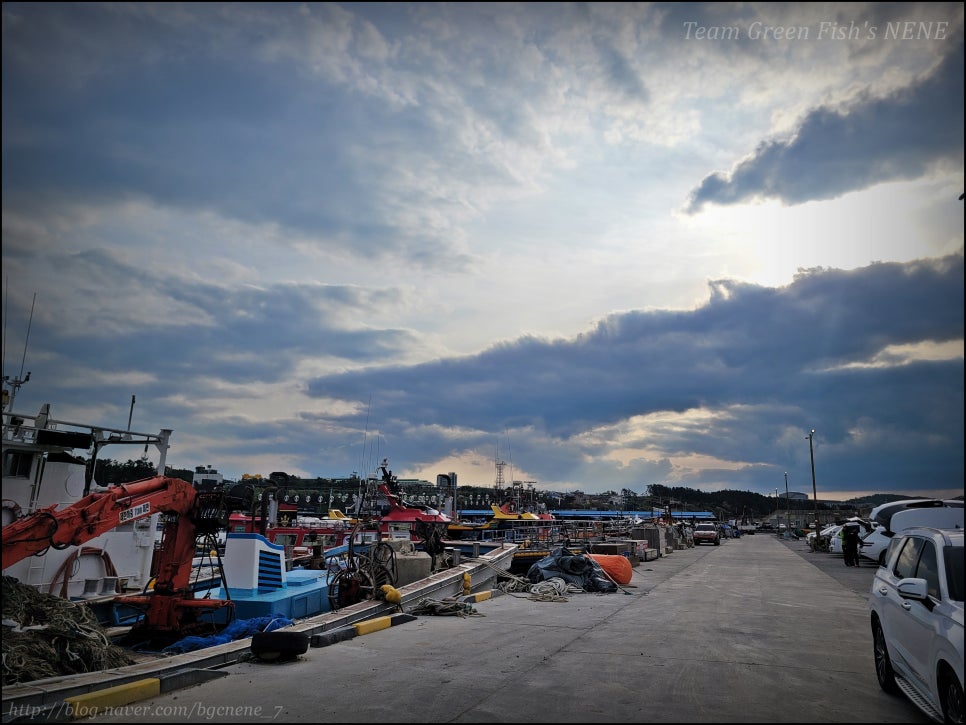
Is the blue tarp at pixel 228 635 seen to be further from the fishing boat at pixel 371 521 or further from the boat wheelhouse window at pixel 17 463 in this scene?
the fishing boat at pixel 371 521

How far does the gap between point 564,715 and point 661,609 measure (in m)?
8.68

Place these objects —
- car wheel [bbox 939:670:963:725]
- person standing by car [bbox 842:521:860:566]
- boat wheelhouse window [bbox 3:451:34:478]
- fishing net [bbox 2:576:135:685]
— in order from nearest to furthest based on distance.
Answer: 1. car wheel [bbox 939:670:963:725]
2. fishing net [bbox 2:576:135:685]
3. boat wheelhouse window [bbox 3:451:34:478]
4. person standing by car [bbox 842:521:860:566]

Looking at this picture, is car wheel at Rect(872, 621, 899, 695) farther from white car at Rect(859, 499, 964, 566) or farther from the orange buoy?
the orange buoy

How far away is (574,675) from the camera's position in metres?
8.01

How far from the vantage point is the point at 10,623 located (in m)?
7.61

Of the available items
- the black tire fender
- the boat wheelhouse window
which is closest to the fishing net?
the black tire fender

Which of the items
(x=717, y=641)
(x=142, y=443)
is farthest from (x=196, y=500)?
(x=717, y=641)

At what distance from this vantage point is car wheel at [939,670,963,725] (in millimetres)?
5004

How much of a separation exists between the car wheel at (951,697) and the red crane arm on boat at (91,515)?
1010 cm

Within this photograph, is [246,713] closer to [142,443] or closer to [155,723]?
[155,723]

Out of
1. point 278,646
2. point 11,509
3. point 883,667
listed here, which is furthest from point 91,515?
point 883,667

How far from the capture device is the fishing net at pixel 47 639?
7434 millimetres

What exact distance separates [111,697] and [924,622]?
26.6 feet

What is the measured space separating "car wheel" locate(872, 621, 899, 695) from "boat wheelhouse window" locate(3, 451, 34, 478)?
45.8 feet
